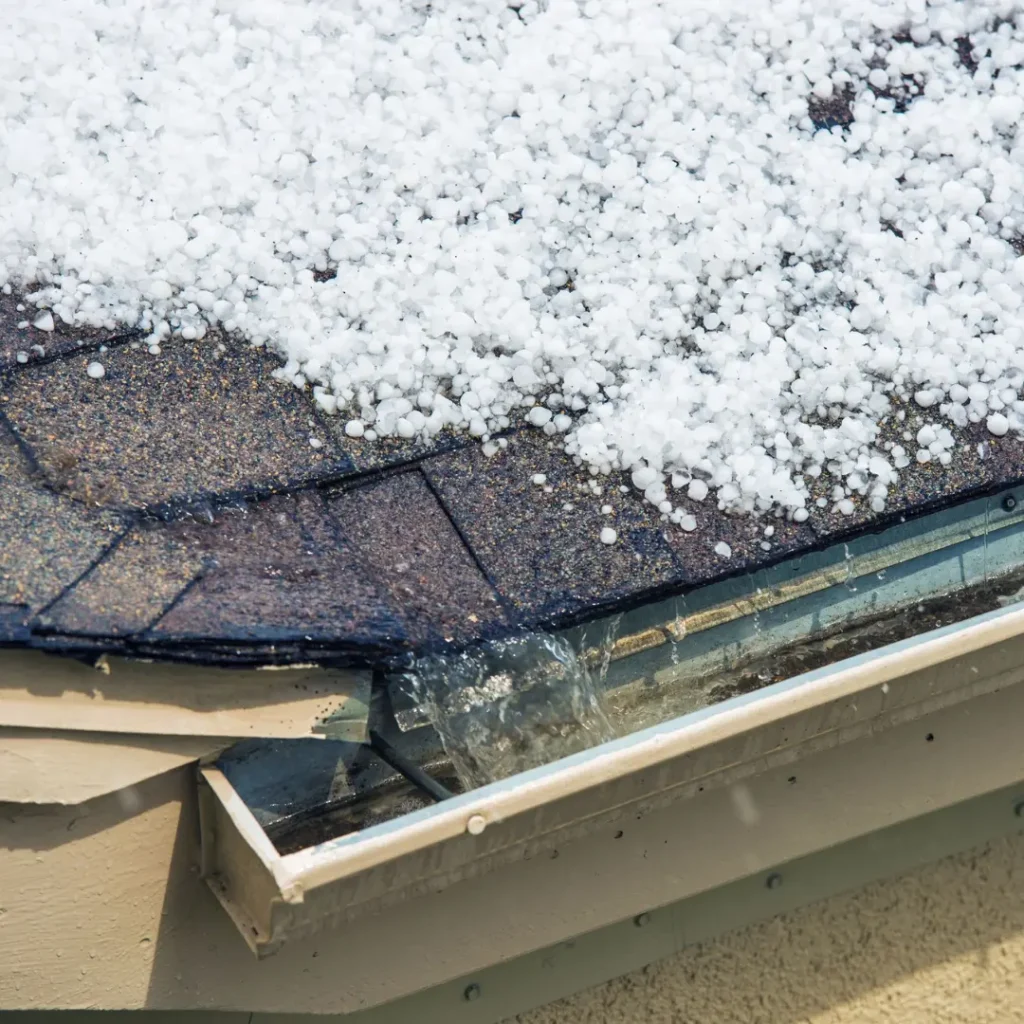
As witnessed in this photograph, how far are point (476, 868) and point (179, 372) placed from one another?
28.4 inches

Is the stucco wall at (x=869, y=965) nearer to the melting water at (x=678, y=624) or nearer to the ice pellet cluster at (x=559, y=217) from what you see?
the melting water at (x=678, y=624)

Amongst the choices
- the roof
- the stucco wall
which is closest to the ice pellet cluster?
the roof

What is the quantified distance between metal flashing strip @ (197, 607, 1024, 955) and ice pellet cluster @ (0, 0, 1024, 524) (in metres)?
0.27

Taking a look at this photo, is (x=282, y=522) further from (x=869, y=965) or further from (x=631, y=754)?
(x=869, y=965)

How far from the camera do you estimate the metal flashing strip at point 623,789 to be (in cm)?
132

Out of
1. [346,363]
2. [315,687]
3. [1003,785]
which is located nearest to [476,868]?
[315,687]

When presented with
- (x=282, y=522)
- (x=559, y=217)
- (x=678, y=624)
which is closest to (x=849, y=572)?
(x=678, y=624)

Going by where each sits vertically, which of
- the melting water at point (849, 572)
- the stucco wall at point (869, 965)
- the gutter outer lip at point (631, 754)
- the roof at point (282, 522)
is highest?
the roof at point (282, 522)

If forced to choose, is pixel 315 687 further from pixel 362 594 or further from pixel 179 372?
pixel 179 372

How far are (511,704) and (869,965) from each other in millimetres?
846

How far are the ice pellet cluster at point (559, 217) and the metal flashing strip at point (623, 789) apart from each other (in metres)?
0.27

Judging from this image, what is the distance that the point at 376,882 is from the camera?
1.35m

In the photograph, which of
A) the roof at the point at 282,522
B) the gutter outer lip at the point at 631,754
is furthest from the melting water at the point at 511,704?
the gutter outer lip at the point at 631,754

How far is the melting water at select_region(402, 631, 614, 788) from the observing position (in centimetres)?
152
